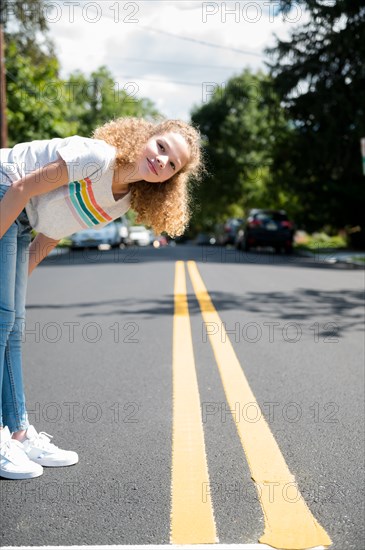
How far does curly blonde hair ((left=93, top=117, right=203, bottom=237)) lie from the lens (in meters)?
2.93

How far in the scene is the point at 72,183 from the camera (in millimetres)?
2895

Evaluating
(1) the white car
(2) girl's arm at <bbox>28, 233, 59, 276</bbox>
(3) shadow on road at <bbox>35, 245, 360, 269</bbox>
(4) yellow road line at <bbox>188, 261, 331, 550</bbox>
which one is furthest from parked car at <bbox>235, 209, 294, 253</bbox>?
(2) girl's arm at <bbox>28, 233, 59, 276</bbox>

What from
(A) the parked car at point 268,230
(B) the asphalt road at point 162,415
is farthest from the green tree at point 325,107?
(B) the asphalt road at point 162,415

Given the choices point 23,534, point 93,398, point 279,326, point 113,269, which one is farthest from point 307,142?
point 23,534

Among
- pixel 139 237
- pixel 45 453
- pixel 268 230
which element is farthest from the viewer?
pixel 139 237

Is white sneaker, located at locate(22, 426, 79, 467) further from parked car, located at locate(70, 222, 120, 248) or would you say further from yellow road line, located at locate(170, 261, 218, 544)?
parked car, located at locate(70, 222, 120, 248)

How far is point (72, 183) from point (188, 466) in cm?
128

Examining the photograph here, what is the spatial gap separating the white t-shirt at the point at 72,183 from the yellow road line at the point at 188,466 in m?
1.11

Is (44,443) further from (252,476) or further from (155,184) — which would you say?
(155,184)

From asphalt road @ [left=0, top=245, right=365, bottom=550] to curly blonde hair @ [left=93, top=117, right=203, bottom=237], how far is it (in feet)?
3.48

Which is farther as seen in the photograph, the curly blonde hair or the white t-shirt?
the curly blonde hair

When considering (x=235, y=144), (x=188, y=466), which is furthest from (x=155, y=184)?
(x=235, y=144)

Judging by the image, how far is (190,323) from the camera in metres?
7.32

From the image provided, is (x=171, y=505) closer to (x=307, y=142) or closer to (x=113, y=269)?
(x=113, y=269)
